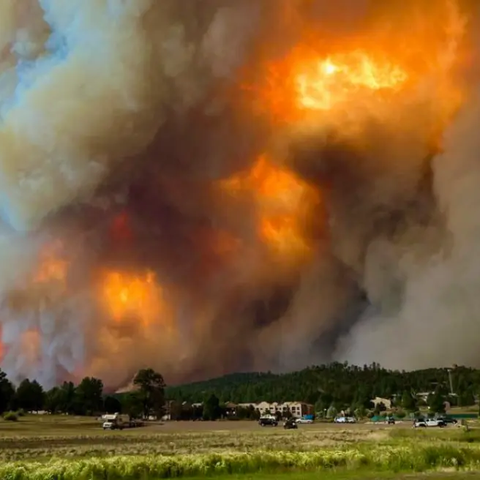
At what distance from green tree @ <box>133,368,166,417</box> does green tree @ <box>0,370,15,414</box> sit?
37.1 m

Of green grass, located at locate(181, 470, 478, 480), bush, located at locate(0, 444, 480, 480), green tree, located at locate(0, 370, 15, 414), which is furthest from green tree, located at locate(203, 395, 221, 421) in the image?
green grass, located at locate(181, 470, 478, 480)

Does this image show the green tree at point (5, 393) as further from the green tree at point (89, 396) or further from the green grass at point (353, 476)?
the green grass at point (353, 476)

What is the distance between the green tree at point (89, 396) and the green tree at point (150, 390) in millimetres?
18547

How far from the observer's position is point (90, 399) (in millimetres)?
192250

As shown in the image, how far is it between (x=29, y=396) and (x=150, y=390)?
40527 mm

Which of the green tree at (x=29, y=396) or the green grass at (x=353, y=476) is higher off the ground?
the green tree at (x=29, y=396)

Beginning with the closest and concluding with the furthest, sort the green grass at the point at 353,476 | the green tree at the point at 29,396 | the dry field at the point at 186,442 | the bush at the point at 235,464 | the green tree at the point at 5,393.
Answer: the green grass at the point at 353,476 < the bush at the point at 235,464 < the dry field at the point at 186,442 < the green tree at the point at 5,393 < the green tree at the point at 29,396

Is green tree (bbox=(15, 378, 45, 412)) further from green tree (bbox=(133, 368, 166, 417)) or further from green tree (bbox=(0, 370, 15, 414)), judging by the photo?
green tree (bbox=(133, 368, 166, 417))

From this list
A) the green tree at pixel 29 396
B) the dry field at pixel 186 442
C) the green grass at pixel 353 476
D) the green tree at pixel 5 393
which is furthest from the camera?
the green tree at pixel 29 396

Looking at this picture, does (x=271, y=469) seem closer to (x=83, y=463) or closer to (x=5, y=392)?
(x=83, y=463)

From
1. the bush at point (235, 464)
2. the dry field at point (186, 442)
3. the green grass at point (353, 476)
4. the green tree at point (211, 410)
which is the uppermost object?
the green tree at point (211, 410)

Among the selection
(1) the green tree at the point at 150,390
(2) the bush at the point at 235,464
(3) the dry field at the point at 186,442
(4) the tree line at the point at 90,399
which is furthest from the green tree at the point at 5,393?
(2) the bush at the point at 235,464

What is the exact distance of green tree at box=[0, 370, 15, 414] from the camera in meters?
160

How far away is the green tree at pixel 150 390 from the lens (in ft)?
605
